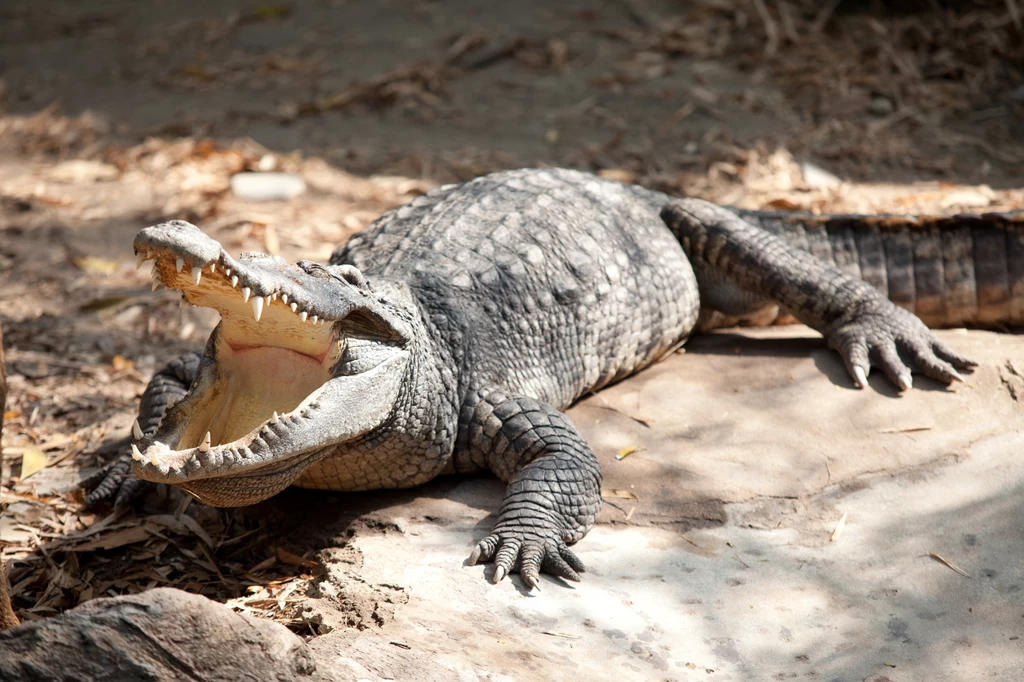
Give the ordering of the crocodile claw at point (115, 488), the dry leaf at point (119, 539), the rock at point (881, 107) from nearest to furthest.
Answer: the dry leaf at point (119, 539)
the crocodile claw at point (115, 488)
the rock at point (881, 107)

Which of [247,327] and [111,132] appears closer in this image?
[247,327]

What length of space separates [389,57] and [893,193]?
4210mm

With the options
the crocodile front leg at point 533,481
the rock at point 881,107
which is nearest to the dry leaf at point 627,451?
the crocodile front leg at point 533,481

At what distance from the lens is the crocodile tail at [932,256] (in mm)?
4516

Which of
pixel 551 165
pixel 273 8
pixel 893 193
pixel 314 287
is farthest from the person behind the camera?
pixel 273 8

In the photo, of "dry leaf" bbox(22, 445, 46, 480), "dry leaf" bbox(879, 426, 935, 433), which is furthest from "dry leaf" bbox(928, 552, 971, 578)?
"dry leaf" bbox(22, 445, 46, 480)

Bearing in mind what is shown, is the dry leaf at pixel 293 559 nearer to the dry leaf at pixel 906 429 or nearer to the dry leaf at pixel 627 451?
the dry leaf at pixel 627 451

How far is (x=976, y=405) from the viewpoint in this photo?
148 inches

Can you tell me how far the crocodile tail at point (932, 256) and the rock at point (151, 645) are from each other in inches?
131

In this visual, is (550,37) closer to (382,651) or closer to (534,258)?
(534,258)

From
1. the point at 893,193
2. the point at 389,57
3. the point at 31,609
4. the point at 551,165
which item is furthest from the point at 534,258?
the point at 389,57

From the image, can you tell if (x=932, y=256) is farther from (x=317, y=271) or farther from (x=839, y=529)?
(x=317, y=271)

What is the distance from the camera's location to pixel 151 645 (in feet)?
6.57

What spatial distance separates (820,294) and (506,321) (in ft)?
4.98
